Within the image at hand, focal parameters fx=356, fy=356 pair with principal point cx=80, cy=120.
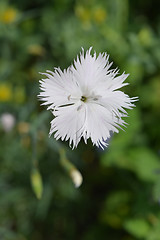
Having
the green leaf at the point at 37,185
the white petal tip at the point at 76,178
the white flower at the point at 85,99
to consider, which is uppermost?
the white flower at the point at 85,99

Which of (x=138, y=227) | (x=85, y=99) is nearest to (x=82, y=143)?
(x=138, y=227)

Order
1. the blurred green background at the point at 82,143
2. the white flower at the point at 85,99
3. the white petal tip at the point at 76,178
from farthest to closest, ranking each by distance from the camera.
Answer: the blurred green background at the point at 82,143, the white petal tip at the point at 76,178, the white flower at the point at 85,99

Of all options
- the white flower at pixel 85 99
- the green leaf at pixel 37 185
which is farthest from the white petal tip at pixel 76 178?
the white flower at pixel 85 99

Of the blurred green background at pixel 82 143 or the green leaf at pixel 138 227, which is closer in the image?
the green leaf at pixel 138 227

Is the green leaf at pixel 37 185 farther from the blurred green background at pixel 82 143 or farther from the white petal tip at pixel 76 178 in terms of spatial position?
the blurred green background at pixel 82 143

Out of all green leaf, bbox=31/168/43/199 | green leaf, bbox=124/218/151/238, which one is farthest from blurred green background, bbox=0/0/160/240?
green leaf, bbox=31/168/43/199

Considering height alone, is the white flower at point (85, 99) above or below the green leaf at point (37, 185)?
above

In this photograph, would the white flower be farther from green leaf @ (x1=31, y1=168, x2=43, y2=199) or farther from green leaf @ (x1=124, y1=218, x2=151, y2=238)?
green leaf @ (x1=124, y1=218, x2=151, y2=238)

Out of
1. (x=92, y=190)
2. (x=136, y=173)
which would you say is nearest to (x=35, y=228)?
(x=92, y=190)
